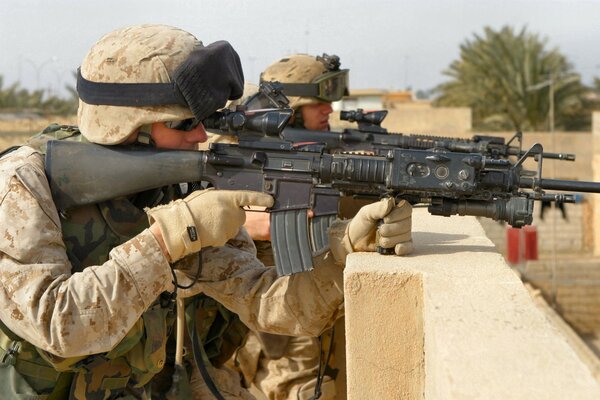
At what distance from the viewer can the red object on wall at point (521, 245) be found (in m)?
18.9

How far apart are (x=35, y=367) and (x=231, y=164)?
35.9 inches

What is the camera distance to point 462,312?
7.18ft

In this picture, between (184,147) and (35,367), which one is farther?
(184,147)

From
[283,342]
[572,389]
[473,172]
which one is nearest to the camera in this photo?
[572,389]

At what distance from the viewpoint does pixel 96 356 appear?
2859 millimetres

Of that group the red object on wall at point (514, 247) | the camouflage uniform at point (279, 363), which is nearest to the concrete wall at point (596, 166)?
the red object on wall at point (514, 247)

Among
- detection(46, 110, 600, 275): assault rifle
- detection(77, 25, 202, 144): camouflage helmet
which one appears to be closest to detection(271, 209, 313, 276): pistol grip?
detection(46, 110, 600, 275): assault rifle

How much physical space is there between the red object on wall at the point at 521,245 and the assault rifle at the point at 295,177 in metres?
16.4

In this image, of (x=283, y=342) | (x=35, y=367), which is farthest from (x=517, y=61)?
(x=35, y=367)

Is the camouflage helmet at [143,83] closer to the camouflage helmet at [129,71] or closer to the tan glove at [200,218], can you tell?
the camouflage helmet at [129,71]

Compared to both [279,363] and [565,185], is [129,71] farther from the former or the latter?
[279,363]

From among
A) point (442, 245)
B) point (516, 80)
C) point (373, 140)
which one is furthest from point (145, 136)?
point (516, 80)

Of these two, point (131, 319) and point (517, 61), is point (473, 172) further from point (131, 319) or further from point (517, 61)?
point (517, 61)

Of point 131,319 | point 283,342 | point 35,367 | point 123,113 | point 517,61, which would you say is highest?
point 517,61
